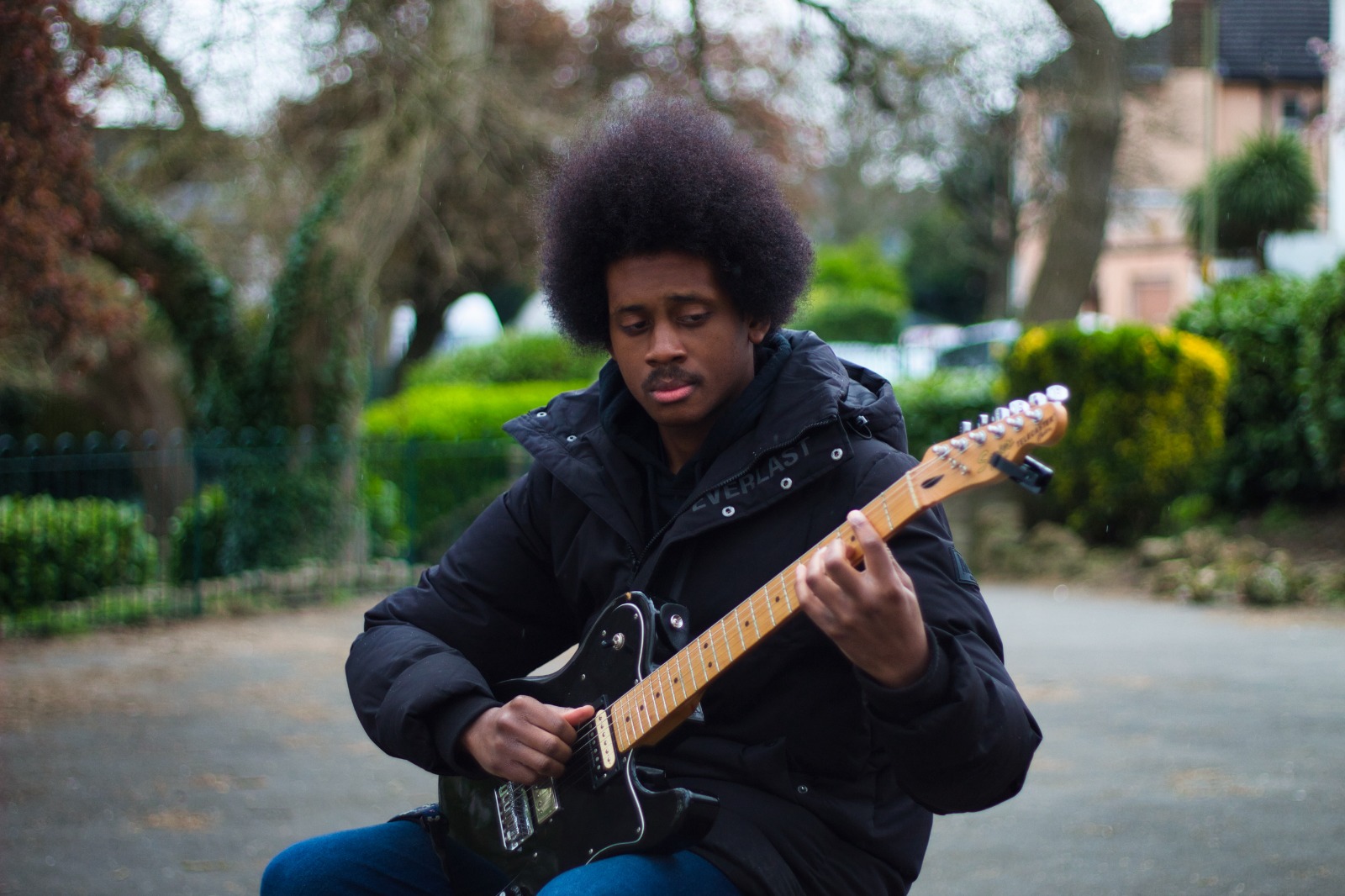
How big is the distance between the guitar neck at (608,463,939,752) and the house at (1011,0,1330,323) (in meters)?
25.8

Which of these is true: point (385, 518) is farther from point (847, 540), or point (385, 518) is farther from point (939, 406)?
point (847, 540)

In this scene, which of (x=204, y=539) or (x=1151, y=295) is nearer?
(x=204, y=539)

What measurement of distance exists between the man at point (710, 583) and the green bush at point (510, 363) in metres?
15.7

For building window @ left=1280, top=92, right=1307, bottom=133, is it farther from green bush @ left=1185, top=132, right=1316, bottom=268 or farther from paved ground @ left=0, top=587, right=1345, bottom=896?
paved ground @ left=0, top=587, right=1345, bottom=896

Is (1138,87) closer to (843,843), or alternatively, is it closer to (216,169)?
(216,169)

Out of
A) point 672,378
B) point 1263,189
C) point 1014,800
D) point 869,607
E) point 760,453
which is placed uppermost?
point 1263,189

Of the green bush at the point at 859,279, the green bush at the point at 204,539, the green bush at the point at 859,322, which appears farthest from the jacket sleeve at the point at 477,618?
A: the green bush at the point at 859,279

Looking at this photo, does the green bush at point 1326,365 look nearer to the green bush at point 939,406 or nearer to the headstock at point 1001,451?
the green bush at point 939,406

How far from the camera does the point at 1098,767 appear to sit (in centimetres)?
607

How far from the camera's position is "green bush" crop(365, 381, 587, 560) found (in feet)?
43.2

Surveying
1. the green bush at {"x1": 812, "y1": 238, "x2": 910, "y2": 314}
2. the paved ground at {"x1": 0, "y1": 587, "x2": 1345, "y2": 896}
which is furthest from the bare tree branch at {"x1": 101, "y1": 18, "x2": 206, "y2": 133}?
the green bush at {"x1": 812, "y1": 238, "x2": 910, "y2": 314}

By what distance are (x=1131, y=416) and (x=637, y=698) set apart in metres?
10.3

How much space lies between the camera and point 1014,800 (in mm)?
5637

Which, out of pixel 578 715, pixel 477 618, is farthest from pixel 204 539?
pixel 578 715
